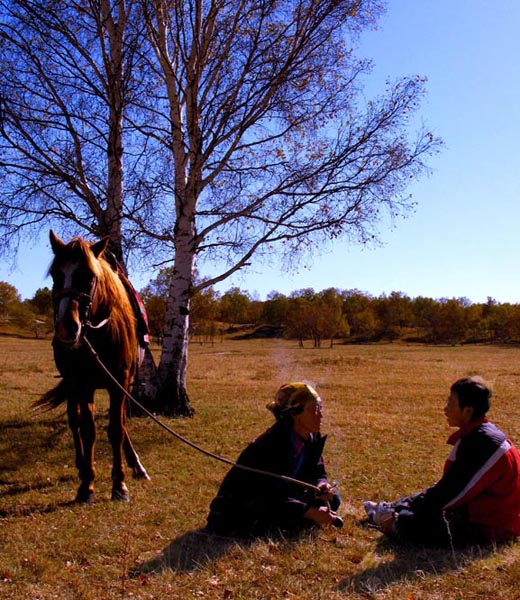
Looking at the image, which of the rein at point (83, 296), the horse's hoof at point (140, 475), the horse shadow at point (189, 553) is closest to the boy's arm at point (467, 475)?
the horse shadow at point (189, 553)

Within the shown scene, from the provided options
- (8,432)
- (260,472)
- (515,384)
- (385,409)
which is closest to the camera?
(260,472)

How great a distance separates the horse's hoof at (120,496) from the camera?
536 cm

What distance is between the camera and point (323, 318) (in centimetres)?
5556

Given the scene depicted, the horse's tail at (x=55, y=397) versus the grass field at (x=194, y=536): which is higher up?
the horse's tail at (x=55, y=397)

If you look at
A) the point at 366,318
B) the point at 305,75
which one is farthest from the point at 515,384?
the point at 366,318

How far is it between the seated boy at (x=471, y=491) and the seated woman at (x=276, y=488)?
2.49ft

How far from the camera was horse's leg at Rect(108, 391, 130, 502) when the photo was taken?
544 centimetres

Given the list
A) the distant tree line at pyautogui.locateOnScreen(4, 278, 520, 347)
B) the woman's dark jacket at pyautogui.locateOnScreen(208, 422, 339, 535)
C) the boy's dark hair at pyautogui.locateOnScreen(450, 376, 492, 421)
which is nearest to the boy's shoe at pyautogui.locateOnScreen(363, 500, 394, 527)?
the woman's dark jacket at pyautogui.locateOnScreen(208, 422, 339, 535)

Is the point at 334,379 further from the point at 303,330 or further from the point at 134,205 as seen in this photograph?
the point at 303,330

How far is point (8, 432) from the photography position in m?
8.70

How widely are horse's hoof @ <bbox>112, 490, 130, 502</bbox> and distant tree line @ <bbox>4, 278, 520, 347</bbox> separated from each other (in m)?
45.7

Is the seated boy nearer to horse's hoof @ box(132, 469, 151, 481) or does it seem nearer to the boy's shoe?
the boy's shoe

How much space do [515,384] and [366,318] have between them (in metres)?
60.4

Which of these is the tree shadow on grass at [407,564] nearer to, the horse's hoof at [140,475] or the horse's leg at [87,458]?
the horse's leg at [87,458]
